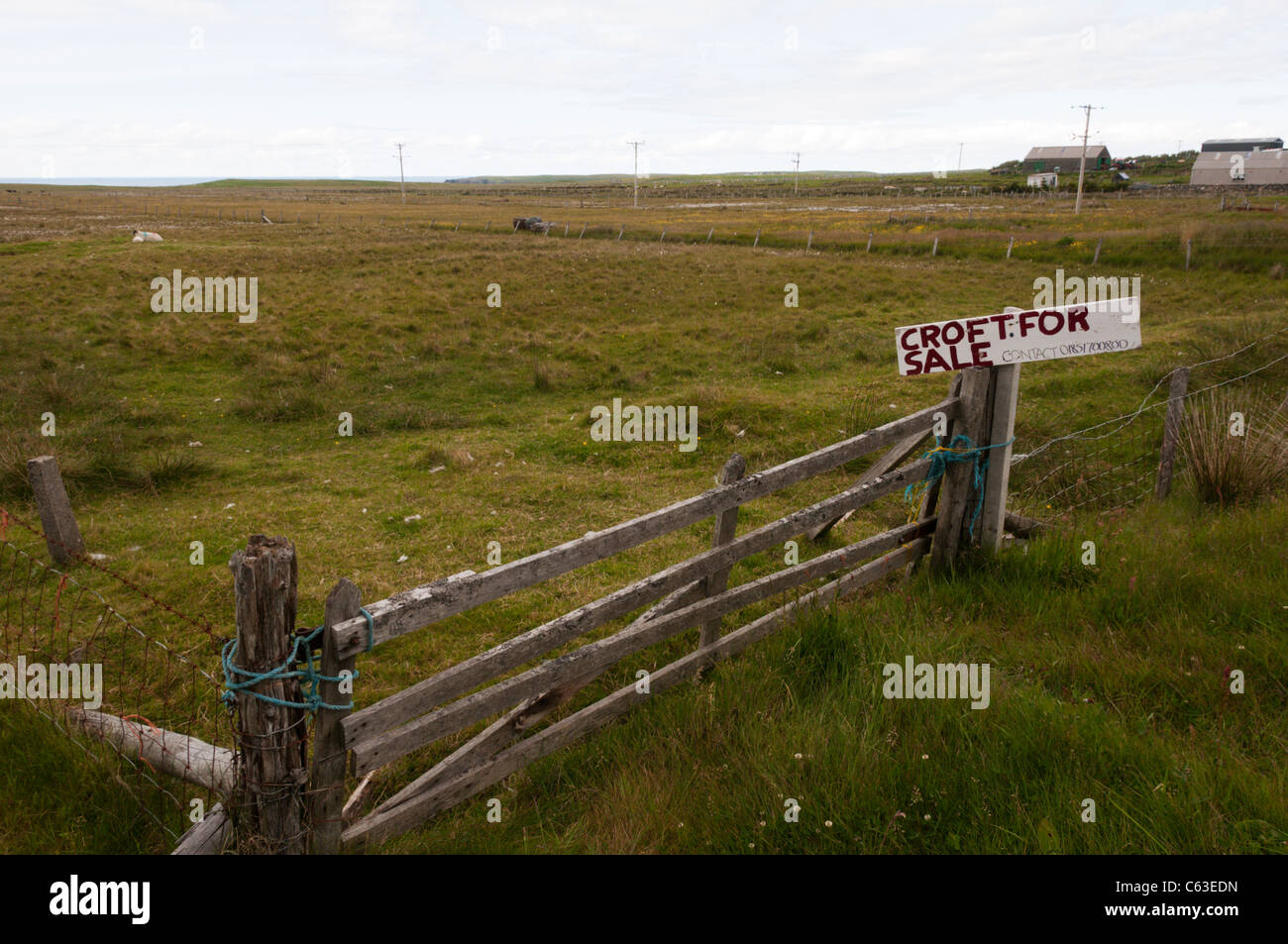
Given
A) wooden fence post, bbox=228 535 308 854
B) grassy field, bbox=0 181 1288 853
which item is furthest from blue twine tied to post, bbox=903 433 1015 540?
wooden fence post, bbox=228 535 308 854

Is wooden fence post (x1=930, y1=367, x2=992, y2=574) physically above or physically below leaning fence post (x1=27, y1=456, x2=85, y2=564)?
above

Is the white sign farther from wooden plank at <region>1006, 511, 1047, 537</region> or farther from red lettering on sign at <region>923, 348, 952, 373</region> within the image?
wooden plank at <region>1006, 511, 1047, 537</region>

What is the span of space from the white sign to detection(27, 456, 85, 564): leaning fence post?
854 centimetres

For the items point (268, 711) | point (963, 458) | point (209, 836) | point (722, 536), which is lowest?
point (209, 836)

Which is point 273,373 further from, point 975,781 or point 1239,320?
point 1239,320

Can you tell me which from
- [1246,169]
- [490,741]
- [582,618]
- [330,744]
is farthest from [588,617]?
[1246,169]

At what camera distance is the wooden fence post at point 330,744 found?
332 centimetres

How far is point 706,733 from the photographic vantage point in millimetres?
4391

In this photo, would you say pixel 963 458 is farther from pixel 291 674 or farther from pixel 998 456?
pixel 291 674

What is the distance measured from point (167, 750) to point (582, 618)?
2.18 metres

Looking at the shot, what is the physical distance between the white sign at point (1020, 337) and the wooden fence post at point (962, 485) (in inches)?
8.8

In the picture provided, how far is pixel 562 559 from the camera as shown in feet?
13.6

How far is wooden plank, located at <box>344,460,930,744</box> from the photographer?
363cm
